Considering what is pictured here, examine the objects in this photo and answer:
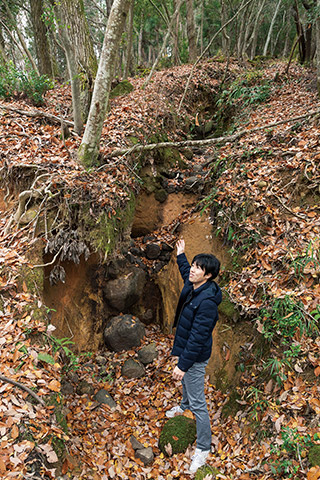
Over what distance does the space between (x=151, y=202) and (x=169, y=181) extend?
2.93 ft

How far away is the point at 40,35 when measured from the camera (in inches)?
351

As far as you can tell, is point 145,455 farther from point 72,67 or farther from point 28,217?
point 72,67

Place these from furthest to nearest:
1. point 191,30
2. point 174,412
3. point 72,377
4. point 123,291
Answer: point 191,30 → point 123,291 → point 72,377 → point 174,412

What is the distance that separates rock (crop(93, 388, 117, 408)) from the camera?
14.3ft

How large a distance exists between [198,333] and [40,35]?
10542 mm

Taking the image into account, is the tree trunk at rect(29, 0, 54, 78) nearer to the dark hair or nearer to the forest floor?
the forest floor

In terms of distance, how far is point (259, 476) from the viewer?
2773mm

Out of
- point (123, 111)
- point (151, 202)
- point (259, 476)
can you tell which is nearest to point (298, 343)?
point (259, 476)

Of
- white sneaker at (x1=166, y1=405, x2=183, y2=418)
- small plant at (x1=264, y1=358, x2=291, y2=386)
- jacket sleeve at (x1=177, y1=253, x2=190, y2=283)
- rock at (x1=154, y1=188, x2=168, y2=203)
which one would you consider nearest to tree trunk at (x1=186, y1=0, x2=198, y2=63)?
rock at (x1=154, y1=188, x2=168, y2=203)

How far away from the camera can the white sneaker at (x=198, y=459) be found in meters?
3.20

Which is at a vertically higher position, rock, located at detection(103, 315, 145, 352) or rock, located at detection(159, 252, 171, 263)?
rock, located at detection(159, 252, 171, 263)

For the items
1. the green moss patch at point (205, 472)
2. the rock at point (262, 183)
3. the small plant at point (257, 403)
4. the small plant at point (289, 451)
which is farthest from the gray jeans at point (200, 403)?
the rock at point (262, 183)

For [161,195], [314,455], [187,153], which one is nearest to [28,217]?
[161,195]

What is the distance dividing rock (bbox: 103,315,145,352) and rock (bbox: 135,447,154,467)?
6.40 feet
